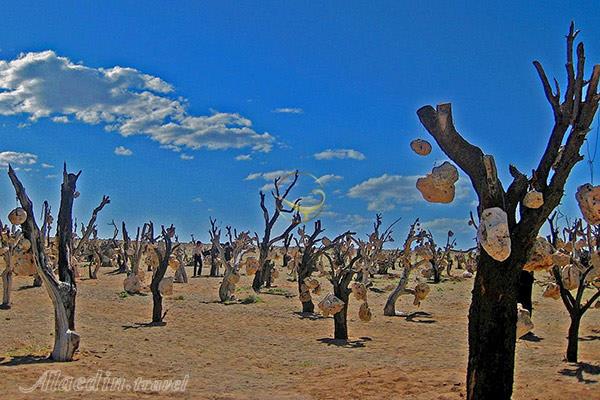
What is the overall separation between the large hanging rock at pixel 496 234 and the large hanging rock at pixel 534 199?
62cm

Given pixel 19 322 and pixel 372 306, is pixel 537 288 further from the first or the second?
pixel 19 322

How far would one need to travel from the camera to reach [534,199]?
7680 millimetres

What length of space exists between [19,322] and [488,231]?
15108 millimetres

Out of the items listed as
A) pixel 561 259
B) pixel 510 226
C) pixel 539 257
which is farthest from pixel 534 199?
pixel 561 259

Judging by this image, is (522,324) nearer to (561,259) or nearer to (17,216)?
(561,259)

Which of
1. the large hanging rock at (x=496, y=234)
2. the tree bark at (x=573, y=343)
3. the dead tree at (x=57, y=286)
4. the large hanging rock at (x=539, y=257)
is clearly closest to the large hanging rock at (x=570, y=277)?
the tree bark at (x=573, y=343)

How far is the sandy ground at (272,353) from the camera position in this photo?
10805 millimetres

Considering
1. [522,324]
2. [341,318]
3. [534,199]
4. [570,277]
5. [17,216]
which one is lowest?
[341,318]

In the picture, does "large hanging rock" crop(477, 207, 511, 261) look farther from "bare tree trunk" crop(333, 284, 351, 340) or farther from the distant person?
the distant person

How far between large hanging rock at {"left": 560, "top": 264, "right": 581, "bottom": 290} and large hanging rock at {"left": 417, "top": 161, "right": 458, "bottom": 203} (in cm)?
685

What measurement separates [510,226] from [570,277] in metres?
6.65

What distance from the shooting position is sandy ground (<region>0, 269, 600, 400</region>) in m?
10.8

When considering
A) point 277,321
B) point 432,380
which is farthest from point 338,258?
point 432,380

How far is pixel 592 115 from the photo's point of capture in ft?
26.1
